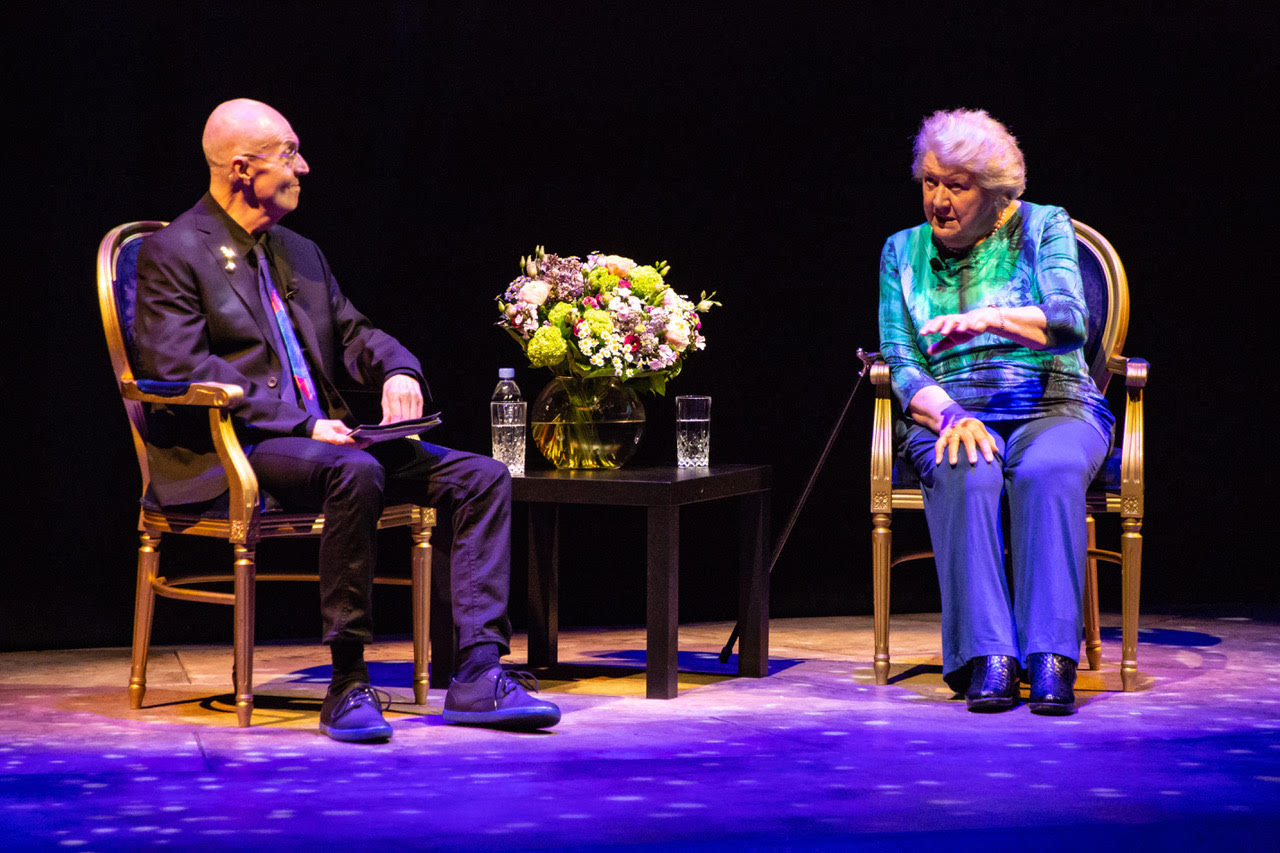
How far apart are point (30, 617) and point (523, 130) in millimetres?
1983

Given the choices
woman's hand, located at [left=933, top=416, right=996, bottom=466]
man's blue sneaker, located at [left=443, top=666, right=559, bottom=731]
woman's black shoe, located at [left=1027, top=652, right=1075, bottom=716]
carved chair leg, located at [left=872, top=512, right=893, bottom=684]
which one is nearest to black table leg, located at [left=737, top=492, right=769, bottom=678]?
carved chair leg, located at [left=872, top=512, right=893, bottom=684]

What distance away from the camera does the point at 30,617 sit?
4082mm

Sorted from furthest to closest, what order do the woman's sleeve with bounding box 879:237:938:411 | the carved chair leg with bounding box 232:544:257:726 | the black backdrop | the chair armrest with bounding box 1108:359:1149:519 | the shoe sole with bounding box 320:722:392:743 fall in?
1. the black backdrop
2. the woman's sleeve with bounding box 879:237:938:411
3. the chair armrest with bounding box 1108:359:1149:519
4. the carved chair leg with bounding box 232:544:257:726
5. the shoe sole with bounding box 320:722:392:743

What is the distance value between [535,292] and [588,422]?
34 centimetres

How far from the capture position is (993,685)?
3227 mm

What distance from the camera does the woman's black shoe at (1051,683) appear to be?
125 inches

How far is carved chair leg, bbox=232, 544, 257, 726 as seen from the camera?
3055mm

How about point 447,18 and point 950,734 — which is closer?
point 950,734

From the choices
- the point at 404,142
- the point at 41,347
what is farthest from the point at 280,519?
the point at 404,142

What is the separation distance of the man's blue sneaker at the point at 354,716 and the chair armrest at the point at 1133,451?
5.82 feet

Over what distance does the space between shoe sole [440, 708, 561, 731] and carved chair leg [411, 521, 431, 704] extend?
33 cm

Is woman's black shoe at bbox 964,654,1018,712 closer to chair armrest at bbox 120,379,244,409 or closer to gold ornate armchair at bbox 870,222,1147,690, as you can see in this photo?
gold ornate armchair at bbox 870,222,1147,690

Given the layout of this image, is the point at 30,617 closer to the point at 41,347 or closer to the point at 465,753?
the point at 41,347

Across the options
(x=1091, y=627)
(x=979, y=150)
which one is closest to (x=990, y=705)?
(x=1091, y=627)
